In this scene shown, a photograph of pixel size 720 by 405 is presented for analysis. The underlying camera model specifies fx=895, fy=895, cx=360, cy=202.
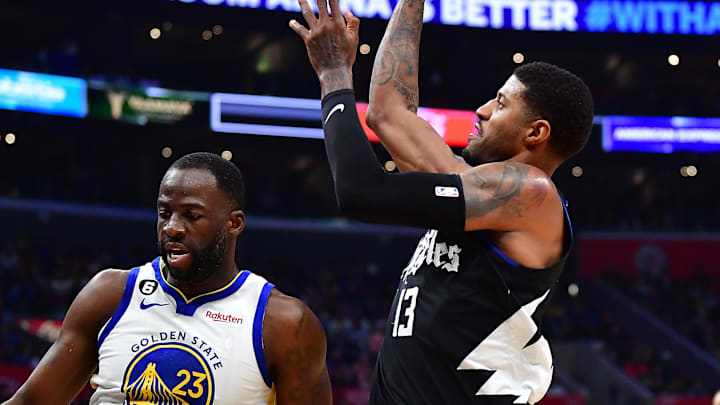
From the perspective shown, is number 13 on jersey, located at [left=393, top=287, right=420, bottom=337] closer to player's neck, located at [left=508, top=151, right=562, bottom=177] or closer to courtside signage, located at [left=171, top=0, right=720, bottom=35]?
player's neck, located at [left=508, top=151, right=562, bottom=177]

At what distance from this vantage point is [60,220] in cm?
2298

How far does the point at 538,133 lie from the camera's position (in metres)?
2.95

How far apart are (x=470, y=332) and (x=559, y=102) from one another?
80 centimetres

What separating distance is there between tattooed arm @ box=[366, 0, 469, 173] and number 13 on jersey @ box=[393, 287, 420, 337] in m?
0.42

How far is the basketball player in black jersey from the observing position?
280 centimetres

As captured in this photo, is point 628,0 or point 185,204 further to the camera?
point 628,0

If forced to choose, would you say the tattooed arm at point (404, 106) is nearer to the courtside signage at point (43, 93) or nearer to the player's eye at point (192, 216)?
the player's eye at point (192, 216)

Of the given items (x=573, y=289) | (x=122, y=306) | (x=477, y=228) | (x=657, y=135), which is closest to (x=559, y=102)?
(x=477, y=228)

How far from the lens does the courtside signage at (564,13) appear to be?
73.5 ft

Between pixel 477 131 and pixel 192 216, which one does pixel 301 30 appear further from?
pixel 192 216

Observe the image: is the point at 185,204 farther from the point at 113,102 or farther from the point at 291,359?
the point at 113,102

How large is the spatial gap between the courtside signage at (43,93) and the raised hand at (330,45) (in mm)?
18290

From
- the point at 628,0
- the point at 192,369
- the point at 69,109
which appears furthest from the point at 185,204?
the point at 628,0

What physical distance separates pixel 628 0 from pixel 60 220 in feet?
52.4
